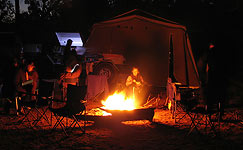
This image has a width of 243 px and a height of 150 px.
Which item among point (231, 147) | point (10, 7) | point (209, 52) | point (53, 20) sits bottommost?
point (231, 147)

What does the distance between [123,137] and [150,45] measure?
5.99 m

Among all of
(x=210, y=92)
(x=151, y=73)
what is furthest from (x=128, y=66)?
(x=210, y=92)

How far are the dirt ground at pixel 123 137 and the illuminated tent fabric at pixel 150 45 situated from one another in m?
4.42

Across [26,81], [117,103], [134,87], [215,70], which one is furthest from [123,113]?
[26,81]

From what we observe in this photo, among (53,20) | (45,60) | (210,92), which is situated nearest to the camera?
(210,92)

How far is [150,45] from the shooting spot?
34.8 feet

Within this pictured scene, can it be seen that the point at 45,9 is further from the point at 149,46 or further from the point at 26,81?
the point at 26,81

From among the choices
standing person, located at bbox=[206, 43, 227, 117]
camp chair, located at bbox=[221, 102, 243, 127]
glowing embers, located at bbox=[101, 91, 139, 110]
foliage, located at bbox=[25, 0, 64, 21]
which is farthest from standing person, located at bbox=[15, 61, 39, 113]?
foliage, located at bbox=[25, 0, 64, 21]

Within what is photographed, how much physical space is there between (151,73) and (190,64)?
4.88ft

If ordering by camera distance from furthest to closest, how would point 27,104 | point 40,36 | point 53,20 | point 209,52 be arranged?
point 53,20
point 40,36
point 209,52
point 27,104

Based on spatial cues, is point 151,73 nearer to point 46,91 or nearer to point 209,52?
point 209,52

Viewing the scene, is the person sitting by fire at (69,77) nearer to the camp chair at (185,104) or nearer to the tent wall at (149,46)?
the tent wall at (149,46)

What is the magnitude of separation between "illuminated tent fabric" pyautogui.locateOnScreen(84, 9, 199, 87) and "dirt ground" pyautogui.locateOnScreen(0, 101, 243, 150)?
14.5ft

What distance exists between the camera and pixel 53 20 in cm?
2058
